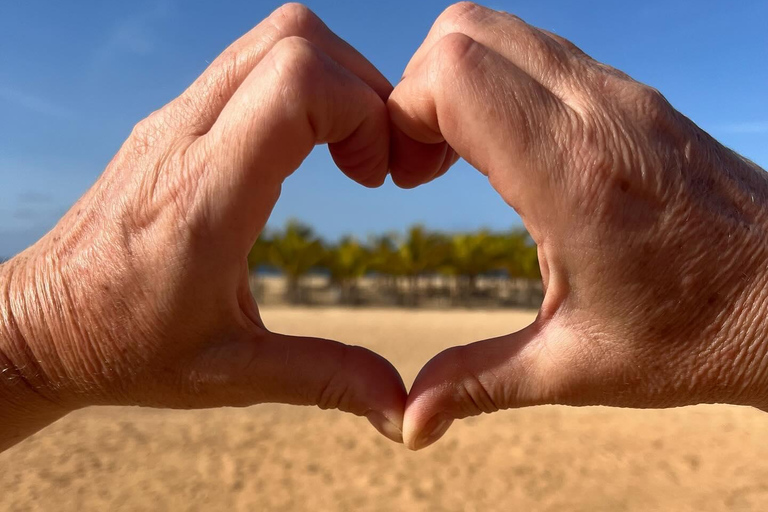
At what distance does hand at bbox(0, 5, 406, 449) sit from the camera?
66.8 inches

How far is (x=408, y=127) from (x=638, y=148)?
2.44ft

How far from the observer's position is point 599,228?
64.1 inches

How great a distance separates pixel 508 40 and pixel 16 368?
6.84 ft

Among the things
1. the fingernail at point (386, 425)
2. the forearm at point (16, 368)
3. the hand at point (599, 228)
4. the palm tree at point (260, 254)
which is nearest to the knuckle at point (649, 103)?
the hand at point (599, 228)

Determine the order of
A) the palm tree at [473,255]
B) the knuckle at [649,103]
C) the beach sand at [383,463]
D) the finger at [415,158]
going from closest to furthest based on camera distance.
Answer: the knuckle at [649,103]
the finger at [415,158]
the beach sand at [383,463]
the palm tree at [473,255]

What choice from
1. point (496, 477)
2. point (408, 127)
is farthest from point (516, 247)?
point (408, 127)

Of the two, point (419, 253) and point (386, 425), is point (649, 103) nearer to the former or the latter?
point (386, 425)

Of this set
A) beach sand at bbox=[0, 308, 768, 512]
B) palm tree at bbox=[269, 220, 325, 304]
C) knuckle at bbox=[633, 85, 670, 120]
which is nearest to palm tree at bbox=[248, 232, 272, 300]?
palm tree at bbox=[269, 220, 325, 304]

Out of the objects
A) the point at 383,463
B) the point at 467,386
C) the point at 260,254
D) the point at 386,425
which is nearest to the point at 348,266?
the point at 260,254

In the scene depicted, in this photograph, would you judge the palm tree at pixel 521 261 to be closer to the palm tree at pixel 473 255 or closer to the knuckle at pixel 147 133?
the palm tree at pixel 473 255

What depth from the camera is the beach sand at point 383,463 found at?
604 centimetres

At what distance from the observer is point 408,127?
197 cm

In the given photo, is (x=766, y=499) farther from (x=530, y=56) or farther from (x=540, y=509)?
(x=530, y=56)

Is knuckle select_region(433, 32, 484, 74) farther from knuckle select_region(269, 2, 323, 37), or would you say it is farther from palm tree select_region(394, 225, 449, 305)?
palm tree select_region(394, 225, 449, 305)
